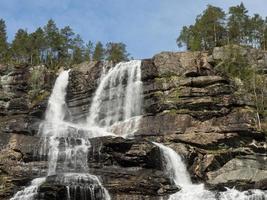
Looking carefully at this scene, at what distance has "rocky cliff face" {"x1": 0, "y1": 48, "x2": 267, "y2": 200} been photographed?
40.9 meters

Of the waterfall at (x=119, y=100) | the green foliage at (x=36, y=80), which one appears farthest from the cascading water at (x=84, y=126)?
the green foliage at (x=36, y=80)

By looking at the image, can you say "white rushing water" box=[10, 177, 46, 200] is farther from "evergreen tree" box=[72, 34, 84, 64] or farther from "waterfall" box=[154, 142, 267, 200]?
"evergreen tree" box=[72, 34, 84, 64]

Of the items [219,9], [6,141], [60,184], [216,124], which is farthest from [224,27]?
[60,184]

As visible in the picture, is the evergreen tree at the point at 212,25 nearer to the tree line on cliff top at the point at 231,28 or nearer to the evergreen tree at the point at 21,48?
the tree line on cliff top at the point at 231,28

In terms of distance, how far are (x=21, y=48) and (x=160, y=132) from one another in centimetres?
4064

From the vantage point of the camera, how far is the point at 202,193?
38969 mm

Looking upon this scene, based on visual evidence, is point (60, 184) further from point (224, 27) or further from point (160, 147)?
point (224, 27)

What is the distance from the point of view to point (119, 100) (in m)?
59.3

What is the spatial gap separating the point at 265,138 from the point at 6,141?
25.0 meters

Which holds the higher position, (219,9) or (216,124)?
(219,9)

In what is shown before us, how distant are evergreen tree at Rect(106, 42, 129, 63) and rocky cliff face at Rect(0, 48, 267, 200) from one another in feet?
74.8

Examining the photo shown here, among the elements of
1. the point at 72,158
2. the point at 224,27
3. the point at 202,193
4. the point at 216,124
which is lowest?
the point at 202,193

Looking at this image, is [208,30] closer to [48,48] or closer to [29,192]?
[48,48]

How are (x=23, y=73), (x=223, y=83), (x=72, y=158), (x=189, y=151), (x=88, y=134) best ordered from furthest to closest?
1. (x=23, y=73)
2. (x=223, y=83)
3. (x=88, y=134)
4. (x=189, y=151)
5. (x=72, y=158)
